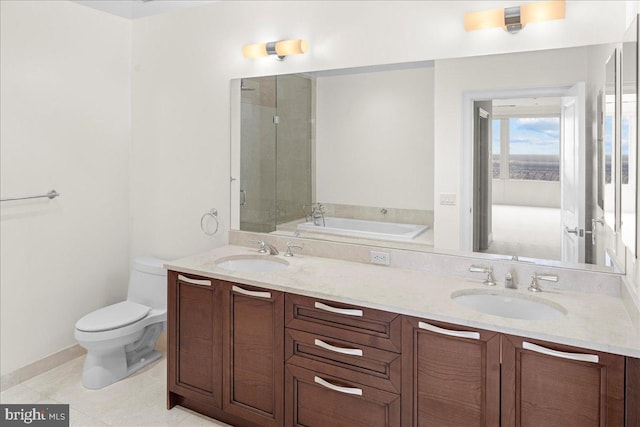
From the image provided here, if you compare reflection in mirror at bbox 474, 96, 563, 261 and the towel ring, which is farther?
the towel ring

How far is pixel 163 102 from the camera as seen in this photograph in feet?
11.0

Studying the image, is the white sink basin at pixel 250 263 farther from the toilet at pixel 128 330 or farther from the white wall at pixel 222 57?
the toilet at pixel 128 330

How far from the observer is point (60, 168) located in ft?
9.97

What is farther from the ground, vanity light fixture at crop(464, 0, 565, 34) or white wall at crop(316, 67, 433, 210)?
vanity light fixture at crop(464, 0, 565, 34)

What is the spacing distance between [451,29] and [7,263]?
299cm

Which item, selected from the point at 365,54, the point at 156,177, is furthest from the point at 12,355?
the point at 365,54

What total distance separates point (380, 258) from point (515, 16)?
140 centimetres

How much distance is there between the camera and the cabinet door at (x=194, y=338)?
7.77 feet

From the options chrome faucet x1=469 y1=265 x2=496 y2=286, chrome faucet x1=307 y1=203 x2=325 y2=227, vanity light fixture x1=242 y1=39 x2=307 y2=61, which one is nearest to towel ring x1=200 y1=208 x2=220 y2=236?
chrome faucet x1=307 y1=203 x2=325 y2=227

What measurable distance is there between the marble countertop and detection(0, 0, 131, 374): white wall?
3.71 feet

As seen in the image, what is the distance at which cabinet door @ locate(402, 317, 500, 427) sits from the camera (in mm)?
1663

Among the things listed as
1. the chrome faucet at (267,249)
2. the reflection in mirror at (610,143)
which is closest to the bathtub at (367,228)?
the chrome faucet at (267,249)

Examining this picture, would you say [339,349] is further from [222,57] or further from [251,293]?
[222,57]

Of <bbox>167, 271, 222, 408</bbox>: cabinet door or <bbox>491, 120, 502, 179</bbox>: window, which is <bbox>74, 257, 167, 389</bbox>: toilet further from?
<bbox>491, 120, 502, 179</bbox>: window
